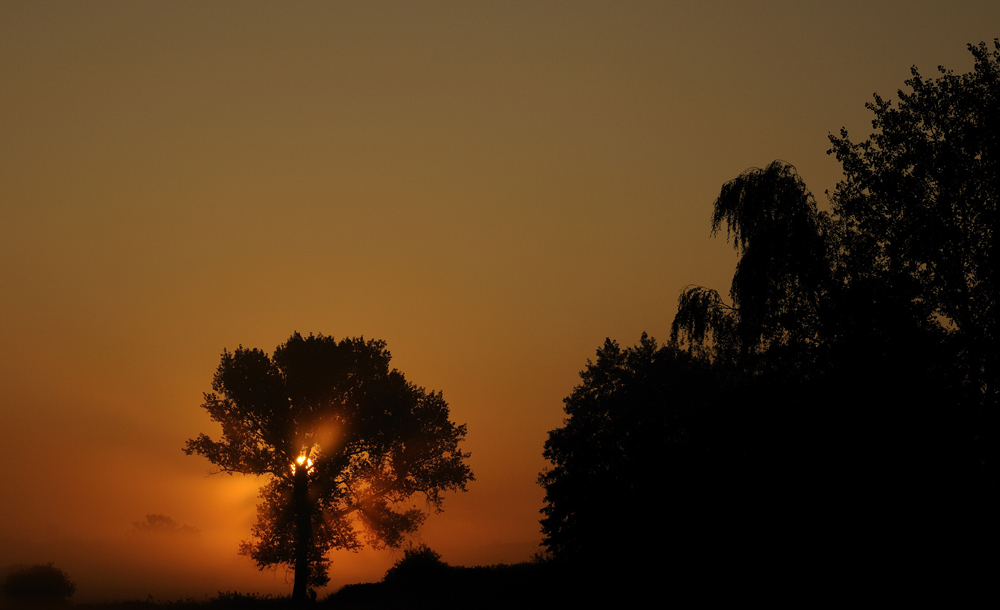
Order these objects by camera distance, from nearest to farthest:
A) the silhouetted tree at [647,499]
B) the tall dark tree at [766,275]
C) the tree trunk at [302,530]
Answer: the silhouetted tree at [647,499] → the tall dark tree at [766,275] → the tree trunk at [302,530]

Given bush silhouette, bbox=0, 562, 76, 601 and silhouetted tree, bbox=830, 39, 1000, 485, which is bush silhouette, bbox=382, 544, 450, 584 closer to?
bush silhouette, bbox=0, 562, 76, 601

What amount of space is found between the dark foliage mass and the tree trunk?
46.2ft

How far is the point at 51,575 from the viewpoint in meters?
40.2

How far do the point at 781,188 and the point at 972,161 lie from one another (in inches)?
247

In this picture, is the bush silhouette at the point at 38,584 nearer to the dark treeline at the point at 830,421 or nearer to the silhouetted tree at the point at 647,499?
the dark treeline at the point at 830,421

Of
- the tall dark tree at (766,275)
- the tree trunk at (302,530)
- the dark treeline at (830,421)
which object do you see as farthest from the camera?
the tree trunk at (302,530)

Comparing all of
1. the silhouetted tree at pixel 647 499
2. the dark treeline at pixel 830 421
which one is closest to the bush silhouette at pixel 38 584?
the dark treeline at pixel 830 421

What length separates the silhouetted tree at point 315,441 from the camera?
37156mm

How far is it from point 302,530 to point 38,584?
16304mm

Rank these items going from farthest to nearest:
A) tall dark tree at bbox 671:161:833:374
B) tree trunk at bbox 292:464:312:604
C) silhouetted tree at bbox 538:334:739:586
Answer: tree trunk at bbox 292:464:312:604 < tall dark tree at bbox 671:161:833:374 < silhouetted tree at bbox 538:334:739:586

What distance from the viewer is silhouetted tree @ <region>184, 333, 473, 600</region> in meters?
37.2

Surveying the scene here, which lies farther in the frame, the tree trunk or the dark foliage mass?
the tree trunk

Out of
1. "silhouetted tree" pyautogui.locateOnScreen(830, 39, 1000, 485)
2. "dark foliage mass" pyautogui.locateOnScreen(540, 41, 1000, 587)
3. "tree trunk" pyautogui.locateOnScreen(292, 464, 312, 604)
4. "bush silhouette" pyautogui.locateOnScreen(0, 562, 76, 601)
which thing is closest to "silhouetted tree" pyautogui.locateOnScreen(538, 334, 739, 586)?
"dark foliage mass" pyautogui.locateOnScreen(540, 41, 1000, 587)

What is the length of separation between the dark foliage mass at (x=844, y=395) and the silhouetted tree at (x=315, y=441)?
1173 cm
